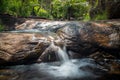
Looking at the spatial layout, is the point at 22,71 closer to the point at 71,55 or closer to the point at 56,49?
the point at 56,49

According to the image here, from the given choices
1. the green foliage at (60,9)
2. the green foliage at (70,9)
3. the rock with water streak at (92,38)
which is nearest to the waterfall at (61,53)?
the rock with water streak at (92,38)

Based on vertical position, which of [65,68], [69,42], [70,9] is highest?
[70,9]

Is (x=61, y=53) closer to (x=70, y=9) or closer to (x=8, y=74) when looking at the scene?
(x=8, y=74)

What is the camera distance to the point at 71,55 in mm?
8438

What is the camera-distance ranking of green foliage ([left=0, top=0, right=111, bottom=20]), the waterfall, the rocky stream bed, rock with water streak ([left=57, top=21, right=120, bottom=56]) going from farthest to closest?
green foliage ([left=0, top=0, right=111, bottom=20]) → rock with water streak ([left=57, top=21, right=120, bottom=56]) → the waterfall → the rocky stream bed

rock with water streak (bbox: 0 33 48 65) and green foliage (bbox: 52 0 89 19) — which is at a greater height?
green foliage (bbox: 52 0 89 19)

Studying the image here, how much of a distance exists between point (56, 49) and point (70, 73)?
5.67 ft

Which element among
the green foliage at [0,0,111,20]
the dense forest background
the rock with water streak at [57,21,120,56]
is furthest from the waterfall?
the green foliage at [0,0,111,20]

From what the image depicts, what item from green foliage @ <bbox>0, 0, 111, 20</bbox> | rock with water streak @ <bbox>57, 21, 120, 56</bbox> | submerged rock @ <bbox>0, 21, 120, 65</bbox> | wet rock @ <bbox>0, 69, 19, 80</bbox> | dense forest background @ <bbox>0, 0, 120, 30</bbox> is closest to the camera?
wet rock @ <bbox>0, 69, 19, 80</bbox>

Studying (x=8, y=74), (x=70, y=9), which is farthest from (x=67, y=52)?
(x=70, y=9)

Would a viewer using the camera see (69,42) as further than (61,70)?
Yes

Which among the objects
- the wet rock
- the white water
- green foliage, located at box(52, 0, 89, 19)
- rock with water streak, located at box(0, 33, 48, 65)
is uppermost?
green foliage, located at box(52, 0, 89, 19)

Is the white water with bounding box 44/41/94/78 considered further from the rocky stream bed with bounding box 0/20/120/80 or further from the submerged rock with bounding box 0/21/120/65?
the submerged rock with bounding box 0/21/120/65

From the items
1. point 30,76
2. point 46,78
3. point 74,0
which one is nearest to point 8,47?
point 30,76
